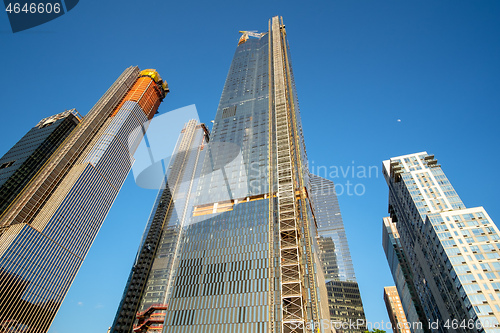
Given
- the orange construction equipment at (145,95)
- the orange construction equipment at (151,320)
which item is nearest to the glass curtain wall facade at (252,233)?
the orange construction equipment at (151,320)

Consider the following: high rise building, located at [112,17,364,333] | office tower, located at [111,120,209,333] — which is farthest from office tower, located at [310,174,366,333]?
office tower, located at [111,120,209,333]

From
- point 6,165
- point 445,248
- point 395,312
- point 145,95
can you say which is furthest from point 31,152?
point 395,312

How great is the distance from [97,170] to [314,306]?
110m

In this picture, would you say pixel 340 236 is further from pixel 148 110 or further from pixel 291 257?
pixel 148 110

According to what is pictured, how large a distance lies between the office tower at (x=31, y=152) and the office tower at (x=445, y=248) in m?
143

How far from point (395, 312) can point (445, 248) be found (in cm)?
12329

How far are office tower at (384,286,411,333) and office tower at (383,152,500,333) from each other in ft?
210

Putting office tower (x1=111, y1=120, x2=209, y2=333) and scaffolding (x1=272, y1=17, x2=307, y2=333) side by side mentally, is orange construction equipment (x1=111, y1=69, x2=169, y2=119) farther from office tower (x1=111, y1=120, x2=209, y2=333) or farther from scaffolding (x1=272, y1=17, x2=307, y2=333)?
scaffolding (x1=272, y1=17, x2=307, y2=333)

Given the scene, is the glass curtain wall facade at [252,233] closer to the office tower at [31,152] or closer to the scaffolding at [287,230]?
the scaffolding at [287,230]

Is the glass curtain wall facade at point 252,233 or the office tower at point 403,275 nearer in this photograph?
the glass curtain wall facade at point 252,233

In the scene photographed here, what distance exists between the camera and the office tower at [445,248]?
6962 centimetres

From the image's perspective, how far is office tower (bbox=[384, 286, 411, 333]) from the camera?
169 metres

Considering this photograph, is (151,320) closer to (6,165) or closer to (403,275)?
(6,165)

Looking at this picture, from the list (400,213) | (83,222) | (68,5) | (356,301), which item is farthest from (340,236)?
(68,5)
